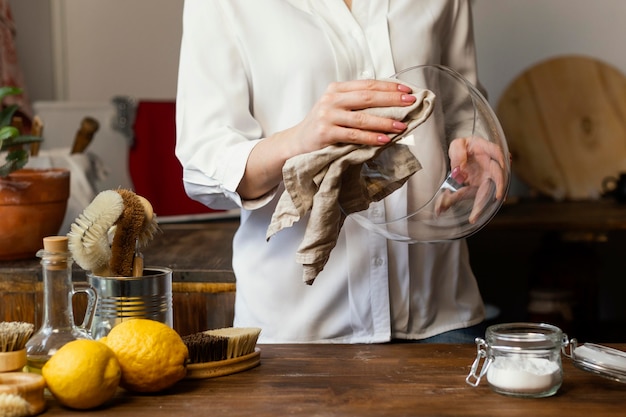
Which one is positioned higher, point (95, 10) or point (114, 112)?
point (95, 10)

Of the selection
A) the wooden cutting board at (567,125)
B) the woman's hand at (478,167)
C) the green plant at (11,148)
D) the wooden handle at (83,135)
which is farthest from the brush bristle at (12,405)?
the wooden cutting board at (567,125)

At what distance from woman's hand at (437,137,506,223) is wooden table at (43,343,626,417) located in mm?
200

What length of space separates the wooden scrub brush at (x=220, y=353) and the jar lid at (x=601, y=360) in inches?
14.3

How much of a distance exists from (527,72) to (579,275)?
2.32 ft

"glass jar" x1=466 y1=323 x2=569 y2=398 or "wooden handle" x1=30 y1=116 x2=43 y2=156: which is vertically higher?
"wooden handle" x1=30 y1=116 x2=43 y2=156

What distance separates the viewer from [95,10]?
3.20 m

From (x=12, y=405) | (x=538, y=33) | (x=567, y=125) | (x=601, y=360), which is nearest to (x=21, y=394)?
(x=12, y=405)

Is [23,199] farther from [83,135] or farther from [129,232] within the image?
[129,232]

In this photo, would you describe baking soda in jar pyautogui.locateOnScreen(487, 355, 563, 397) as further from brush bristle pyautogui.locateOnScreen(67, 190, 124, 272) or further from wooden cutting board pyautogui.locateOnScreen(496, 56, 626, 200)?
wooden cutting board pyautogui.locateOnScreen(496, 56, 626, 200)

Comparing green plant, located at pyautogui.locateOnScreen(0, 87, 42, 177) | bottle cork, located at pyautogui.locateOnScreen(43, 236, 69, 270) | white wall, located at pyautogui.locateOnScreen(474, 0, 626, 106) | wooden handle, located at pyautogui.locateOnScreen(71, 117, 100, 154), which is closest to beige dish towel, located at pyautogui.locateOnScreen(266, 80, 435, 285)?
bottle cork, located at pyautogui.locateOnScreen(43, 236, 69, 270)

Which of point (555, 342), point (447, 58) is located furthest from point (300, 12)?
point (555, 342)

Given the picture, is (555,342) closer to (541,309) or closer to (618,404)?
(618,404)

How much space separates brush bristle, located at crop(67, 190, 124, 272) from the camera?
97cm

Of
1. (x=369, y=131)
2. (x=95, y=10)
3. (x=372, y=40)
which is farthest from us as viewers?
(x=95, y=10)
